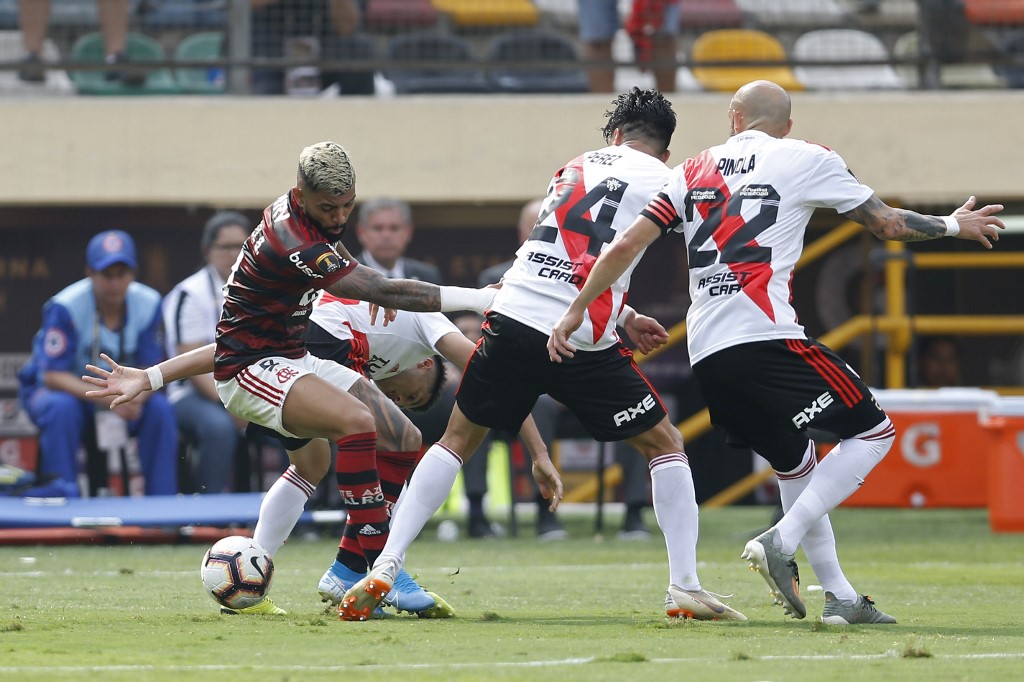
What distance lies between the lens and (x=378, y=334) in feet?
23.9

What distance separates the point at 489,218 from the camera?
14656 mm

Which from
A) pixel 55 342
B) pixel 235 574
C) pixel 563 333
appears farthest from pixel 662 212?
pixel 55 342

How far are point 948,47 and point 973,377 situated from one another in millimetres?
3145

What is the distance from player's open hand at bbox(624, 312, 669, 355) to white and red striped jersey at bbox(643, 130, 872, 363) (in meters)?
0.34

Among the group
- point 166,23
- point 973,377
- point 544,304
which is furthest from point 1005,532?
point 166,23

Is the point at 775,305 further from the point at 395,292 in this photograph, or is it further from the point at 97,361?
the point at 97,361

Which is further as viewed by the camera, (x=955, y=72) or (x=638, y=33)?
(x=955, y=72)

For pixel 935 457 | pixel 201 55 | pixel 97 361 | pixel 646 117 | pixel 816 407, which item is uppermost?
pixel 201 55

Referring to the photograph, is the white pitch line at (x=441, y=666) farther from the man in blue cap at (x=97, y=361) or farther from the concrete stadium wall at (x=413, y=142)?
the concrete stadium wall at (x=413, y=142)

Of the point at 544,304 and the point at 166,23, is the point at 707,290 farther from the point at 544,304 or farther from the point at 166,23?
the point at 166,23

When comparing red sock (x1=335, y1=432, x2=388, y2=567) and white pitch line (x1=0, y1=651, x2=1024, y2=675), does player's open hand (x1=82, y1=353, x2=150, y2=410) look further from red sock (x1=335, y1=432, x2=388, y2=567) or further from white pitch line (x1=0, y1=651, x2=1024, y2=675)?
white pitch line (x1=0, y1=651, x2=1024, y2=675)

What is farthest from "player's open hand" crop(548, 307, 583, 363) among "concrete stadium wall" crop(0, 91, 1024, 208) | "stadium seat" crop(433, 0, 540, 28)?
"stadium seat" crop(433, 0, 540, 28)

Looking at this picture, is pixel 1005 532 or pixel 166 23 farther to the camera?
pixel 166 23

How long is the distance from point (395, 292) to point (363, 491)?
0.81m
